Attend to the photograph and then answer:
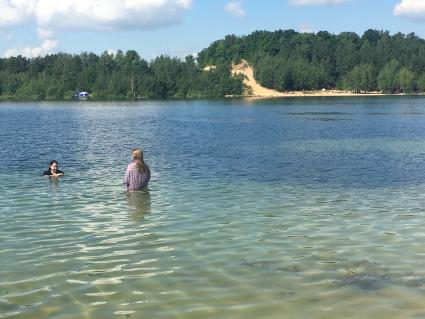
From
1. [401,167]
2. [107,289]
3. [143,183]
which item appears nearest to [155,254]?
[107,289]

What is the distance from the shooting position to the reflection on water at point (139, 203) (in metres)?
19.5

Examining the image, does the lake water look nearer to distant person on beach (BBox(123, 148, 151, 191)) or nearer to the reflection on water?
the reflection on water

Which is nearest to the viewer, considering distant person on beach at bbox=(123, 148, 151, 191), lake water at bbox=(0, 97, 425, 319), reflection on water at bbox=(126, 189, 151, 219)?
lake water at bbox=(0, 97, 425, 319)

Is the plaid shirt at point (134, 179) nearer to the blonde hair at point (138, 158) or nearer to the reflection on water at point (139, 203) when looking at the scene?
the blonde hair at point (138, 158)

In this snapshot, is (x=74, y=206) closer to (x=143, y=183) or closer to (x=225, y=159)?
(x=143, y=183)

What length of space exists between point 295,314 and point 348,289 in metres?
1.78

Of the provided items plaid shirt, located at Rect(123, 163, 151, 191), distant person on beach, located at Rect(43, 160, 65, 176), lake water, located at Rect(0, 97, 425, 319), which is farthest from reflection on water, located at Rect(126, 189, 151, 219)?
distant person on beach, located at Rect(43, 160, 65, 176)

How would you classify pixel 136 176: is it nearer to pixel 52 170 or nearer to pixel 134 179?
pixel 134 179

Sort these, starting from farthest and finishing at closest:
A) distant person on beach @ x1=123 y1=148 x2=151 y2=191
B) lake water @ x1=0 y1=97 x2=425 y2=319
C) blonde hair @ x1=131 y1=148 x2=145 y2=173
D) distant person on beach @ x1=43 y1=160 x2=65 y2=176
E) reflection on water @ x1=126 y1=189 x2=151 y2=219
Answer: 1. distant person on beach @ x1=43 y1=160 x2=65 y2=176
2. distant person on beach @ x1=123 y1=148 x2=151 y2=191
3. blonde hair @ x1=131 y1=148 x2=145 y2=173
4. reflection on water @ x1=126 y1=189 x2=151 y2=219
5. lake water @ x1=0 y1=97 x2=425 y2=319

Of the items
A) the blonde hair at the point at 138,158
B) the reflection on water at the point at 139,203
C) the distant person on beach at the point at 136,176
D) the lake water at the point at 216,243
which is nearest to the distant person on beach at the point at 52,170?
the lake water at the point at 216,243

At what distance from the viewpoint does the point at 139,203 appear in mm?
21328

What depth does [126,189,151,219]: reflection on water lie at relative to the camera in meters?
19.5

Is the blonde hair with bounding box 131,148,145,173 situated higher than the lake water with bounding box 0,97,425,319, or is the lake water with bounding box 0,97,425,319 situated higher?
the blonde hair with bounding box 131,148,145,173

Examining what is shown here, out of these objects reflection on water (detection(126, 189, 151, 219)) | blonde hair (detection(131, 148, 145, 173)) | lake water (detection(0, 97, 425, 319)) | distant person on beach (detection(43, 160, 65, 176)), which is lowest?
lake water (detection(0, 97, 425, 319))
